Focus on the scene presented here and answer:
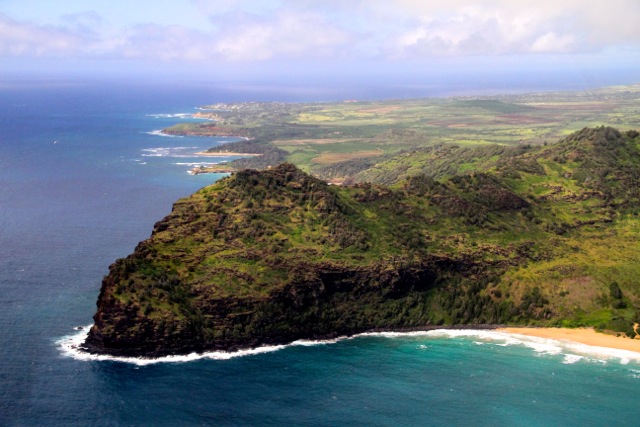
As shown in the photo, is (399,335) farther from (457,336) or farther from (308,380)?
(308,380)

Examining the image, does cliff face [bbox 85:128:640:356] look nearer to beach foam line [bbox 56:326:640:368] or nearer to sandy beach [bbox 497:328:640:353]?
beach foam line [bbox 56:326:640:368]

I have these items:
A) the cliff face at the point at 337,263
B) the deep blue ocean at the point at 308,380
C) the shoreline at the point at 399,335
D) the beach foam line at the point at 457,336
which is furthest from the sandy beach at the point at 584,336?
the cliff face at the point at 337,263

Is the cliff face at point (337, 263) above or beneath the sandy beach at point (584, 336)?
above

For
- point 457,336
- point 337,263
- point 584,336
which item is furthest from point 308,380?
point 584,336

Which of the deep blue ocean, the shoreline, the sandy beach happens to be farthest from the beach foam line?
the sandy beach

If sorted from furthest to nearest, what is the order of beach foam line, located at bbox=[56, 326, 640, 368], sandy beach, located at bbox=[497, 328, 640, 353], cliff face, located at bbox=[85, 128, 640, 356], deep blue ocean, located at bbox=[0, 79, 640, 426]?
sandy beach, located at bbox=[497, 328, 640, 353] < cliff face, located at bbox=[85, 128, 640, 356] < beach foam line, located at bbox=[56, 326, 640, 368] < deep blue ocean, located at bbox=[0, 79, 640, 426]

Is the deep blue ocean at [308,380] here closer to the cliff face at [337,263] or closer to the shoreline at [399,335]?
the shoreline at [399,335]
